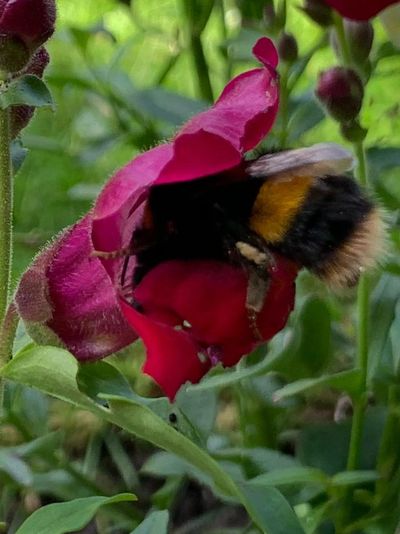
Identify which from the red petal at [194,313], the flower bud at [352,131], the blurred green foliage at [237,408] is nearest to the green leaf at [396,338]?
the blurred green foliage at [237,408]

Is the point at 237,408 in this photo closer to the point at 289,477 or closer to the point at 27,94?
the point at 289,477

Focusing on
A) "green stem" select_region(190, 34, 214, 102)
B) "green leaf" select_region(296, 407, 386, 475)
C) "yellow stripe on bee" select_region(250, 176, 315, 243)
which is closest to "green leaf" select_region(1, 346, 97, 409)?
"yellow stripe on bee" select_region(250, 176, 315, 243)

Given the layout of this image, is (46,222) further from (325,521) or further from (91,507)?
(91,507)

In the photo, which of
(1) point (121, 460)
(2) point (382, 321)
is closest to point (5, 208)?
(2) point (382, 321)

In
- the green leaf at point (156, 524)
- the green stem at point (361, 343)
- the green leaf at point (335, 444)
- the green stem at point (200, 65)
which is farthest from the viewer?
the green stem at point (200, 65)

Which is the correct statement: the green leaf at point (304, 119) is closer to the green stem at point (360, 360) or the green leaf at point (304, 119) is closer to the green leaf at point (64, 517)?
the green stem at point (360, 360)

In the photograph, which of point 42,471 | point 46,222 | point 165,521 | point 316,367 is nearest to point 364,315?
point 316,367
